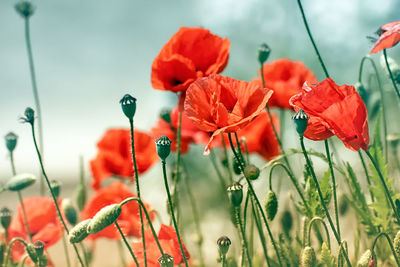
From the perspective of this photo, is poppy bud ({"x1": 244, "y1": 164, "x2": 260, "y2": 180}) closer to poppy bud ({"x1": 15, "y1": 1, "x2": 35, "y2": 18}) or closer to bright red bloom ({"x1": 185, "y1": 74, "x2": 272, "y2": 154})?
bright red bloom ({"x1": 185, "y1": 74, "x2": 272, "y2": 154})

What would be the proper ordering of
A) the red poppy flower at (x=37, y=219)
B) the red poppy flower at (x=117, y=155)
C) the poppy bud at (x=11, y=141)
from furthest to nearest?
the red poppy flower at (x=117, y=155)
the red poppy flower at (x=37, y=219)
the poppy bud at (x=11, y=141)

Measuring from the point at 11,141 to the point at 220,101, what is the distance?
0.34m

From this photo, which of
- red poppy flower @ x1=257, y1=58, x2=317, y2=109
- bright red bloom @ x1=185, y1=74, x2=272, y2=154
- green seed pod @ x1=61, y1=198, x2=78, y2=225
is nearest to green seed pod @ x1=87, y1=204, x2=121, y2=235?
bright red bloom @ x1=185, y1=74, x2=272, y2=154

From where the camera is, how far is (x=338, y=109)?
0.52 m

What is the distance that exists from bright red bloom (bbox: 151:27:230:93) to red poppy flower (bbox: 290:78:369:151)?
198 mm

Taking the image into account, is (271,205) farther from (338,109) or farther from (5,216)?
(5,216)

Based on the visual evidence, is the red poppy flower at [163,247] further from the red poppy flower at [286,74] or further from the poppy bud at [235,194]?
the red poppy flower at [286,74]

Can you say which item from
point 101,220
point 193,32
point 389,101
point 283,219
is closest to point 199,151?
point 389,101

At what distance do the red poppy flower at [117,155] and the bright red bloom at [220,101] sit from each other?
0.45m

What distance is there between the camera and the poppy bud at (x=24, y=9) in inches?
35.9

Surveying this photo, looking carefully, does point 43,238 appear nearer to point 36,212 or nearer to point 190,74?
point 36,212

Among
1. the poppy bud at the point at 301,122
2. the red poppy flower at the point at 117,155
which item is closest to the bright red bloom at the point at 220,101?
the poppy bud at the point at 301,122

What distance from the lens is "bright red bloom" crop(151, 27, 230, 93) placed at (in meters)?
0.69

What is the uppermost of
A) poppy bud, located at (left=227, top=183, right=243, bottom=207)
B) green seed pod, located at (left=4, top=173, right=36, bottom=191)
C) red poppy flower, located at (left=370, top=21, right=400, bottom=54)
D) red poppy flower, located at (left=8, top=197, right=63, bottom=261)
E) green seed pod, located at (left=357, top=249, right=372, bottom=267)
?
red poppy flower, located at (left=370, top=21, right=400, bottom=54)
